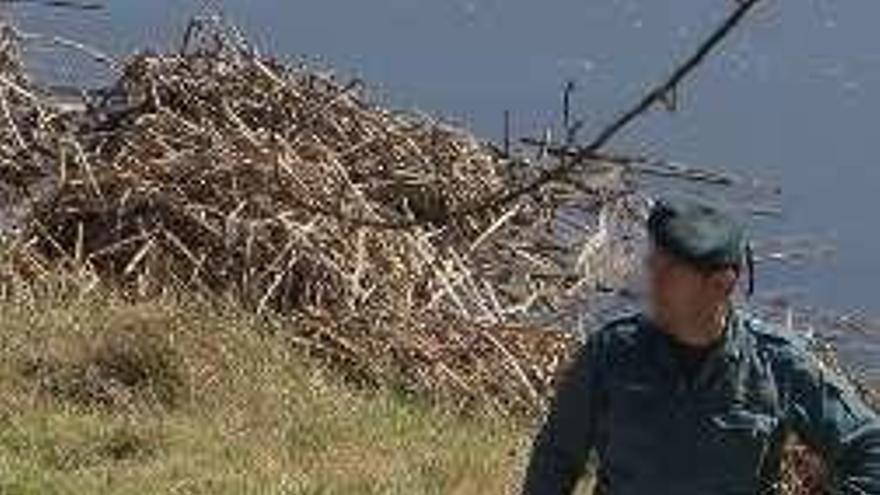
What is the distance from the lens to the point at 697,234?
5.64 meters

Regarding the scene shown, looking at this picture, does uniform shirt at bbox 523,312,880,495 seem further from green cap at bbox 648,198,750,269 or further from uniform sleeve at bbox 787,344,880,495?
green cap at bbox 648,198,750,269

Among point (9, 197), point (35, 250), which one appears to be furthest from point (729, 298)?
point (9, 197)

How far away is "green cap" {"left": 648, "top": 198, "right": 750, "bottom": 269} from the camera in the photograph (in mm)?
5598

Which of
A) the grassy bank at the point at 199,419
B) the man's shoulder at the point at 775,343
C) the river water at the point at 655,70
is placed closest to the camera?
the man's shoulder at the point at 775,343

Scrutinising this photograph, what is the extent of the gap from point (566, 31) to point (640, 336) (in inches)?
2853

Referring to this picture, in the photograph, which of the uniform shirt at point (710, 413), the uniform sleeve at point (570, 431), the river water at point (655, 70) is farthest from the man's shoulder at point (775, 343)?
the river water at point (655, 70)

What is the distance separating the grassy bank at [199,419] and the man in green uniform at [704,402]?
3.54m

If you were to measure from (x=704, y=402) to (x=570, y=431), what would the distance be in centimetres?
28

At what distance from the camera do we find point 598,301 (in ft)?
45.5

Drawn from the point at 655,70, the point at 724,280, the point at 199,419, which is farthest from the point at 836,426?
the point at 655,70

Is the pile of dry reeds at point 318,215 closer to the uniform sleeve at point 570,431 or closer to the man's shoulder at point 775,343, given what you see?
the uniform sleeve at point 570,431

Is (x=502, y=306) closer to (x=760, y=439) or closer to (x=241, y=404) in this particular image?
(x=241, y=404)

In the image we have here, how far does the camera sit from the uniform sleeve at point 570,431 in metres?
5.84

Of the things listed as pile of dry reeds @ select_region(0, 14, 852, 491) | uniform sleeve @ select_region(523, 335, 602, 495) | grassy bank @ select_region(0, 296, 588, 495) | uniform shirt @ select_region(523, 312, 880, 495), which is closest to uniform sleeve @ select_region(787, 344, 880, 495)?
uniform shirt @ select_region(523, 312, 880, 495)
